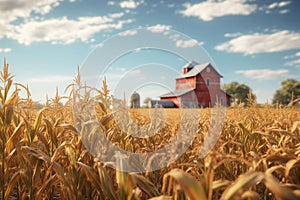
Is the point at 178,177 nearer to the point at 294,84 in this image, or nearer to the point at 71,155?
the point at 71,155

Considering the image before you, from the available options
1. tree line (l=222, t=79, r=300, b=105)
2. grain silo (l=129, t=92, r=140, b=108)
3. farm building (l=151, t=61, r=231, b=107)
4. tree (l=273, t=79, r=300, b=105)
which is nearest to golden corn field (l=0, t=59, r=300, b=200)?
grain silo (l=129, t=92, r=140, b=108)

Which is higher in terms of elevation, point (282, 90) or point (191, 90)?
point (282, 90)

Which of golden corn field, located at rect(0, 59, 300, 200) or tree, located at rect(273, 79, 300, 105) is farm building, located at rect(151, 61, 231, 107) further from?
tree, located at rect(273, 79, 300, 105)

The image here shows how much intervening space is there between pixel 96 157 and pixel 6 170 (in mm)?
618

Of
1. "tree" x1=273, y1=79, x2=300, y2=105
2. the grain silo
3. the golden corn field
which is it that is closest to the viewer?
the golden corn field

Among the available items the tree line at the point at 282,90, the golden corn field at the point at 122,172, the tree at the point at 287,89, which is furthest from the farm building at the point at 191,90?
the tree at the point at 287,89

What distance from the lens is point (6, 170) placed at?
1.70 metres

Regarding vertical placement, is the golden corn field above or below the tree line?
below

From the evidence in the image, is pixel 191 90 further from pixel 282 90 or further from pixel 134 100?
pixel 282 90

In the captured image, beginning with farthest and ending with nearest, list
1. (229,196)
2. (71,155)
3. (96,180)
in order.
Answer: (71,155)
(96,180)
(229,196)

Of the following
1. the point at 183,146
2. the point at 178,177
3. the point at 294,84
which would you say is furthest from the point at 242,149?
the point at 294,84

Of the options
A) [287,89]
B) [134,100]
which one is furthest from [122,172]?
[287,89]

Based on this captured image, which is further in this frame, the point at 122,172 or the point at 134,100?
the point at 134,100

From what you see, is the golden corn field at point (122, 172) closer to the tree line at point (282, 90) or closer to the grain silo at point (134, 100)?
the grain silo at point (134, 100)
